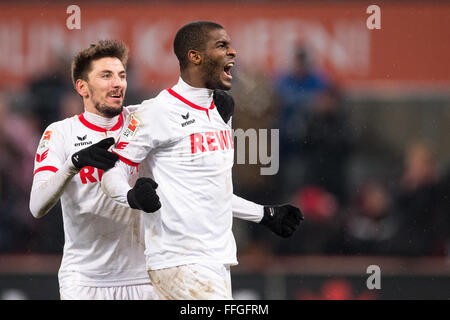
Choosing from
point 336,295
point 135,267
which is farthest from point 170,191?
point 336,295

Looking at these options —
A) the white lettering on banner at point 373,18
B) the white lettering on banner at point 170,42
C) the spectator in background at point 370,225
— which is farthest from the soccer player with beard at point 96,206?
the white lettering on banner at point 373,18

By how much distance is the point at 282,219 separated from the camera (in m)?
5.32

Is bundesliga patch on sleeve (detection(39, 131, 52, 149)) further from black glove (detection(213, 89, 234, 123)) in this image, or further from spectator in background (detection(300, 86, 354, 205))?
spectator in background (detection(300, 86, 354, 205))

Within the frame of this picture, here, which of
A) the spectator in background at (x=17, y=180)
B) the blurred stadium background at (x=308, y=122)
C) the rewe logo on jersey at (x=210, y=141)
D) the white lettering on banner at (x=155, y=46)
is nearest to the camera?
the rewe logo on jersey at (x=210, y=141)

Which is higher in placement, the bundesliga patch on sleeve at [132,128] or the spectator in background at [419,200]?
the bundesliga patch on sleeve at [132,128]

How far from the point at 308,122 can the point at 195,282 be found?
13.8 ft

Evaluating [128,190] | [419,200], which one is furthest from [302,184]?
[128,190]

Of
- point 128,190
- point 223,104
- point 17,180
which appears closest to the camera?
point 128,190

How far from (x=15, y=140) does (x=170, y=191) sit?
14.7 feet

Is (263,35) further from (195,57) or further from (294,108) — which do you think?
(195,57)

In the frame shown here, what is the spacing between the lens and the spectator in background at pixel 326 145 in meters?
8.69

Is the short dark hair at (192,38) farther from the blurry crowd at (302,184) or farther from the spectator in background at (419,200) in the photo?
the spectator in background at (419,200)

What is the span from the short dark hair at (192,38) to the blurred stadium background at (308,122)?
2080mm
